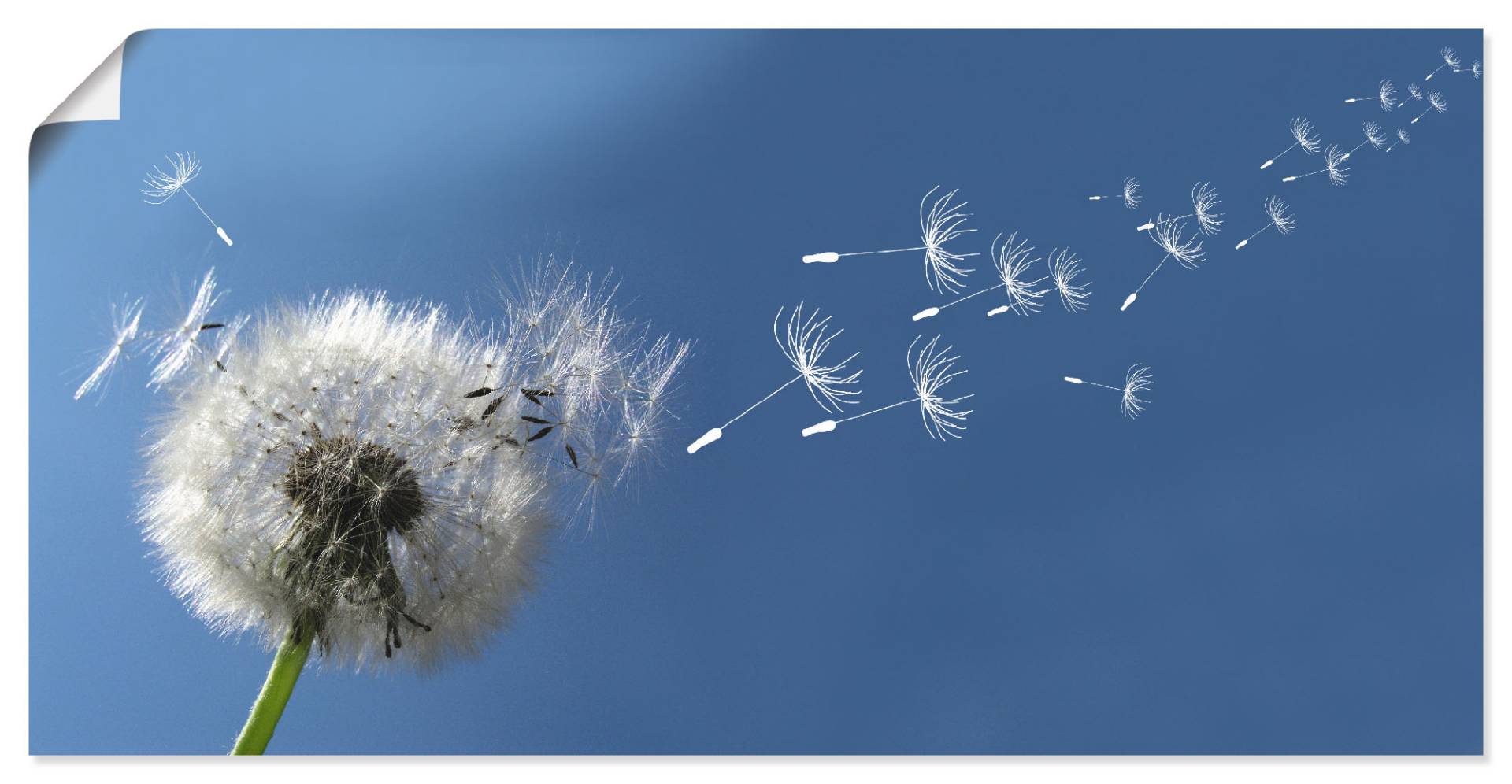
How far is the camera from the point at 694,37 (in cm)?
444

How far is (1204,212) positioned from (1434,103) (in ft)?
2.63

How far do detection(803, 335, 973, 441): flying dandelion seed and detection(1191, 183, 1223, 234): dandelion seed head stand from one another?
2.83ft

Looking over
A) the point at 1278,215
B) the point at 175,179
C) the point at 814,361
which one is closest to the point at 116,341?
the point at 175,179

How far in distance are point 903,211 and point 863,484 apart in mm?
841

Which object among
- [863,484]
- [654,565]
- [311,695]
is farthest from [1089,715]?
[311,695]

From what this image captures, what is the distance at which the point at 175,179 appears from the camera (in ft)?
14.2

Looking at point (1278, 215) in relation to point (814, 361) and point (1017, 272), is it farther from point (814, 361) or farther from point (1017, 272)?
point (814, 361)

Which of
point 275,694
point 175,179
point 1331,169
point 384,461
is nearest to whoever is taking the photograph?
point 384,461

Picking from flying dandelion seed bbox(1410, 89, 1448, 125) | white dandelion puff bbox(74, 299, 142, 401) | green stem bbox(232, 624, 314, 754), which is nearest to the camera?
green stem bbox(232, 624, 314, 754)

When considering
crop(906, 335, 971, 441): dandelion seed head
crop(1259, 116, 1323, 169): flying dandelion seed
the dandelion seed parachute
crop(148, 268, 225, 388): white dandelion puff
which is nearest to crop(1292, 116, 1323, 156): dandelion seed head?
crop(1259, 116, 1323, 169): flying dandelion seed

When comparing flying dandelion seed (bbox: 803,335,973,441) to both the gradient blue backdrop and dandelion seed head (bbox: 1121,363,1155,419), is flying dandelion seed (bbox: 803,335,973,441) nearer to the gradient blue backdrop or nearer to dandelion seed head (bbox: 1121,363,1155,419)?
the gradient blue backdrop

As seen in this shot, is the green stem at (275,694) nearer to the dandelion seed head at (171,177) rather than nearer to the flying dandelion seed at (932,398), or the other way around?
the dandelion seed head at (171,177)

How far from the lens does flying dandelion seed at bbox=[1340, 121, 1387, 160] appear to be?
445 cm

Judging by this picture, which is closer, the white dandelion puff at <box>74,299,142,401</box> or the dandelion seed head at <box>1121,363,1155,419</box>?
the white dandelion puff at <box>74,299,142,401</box>
